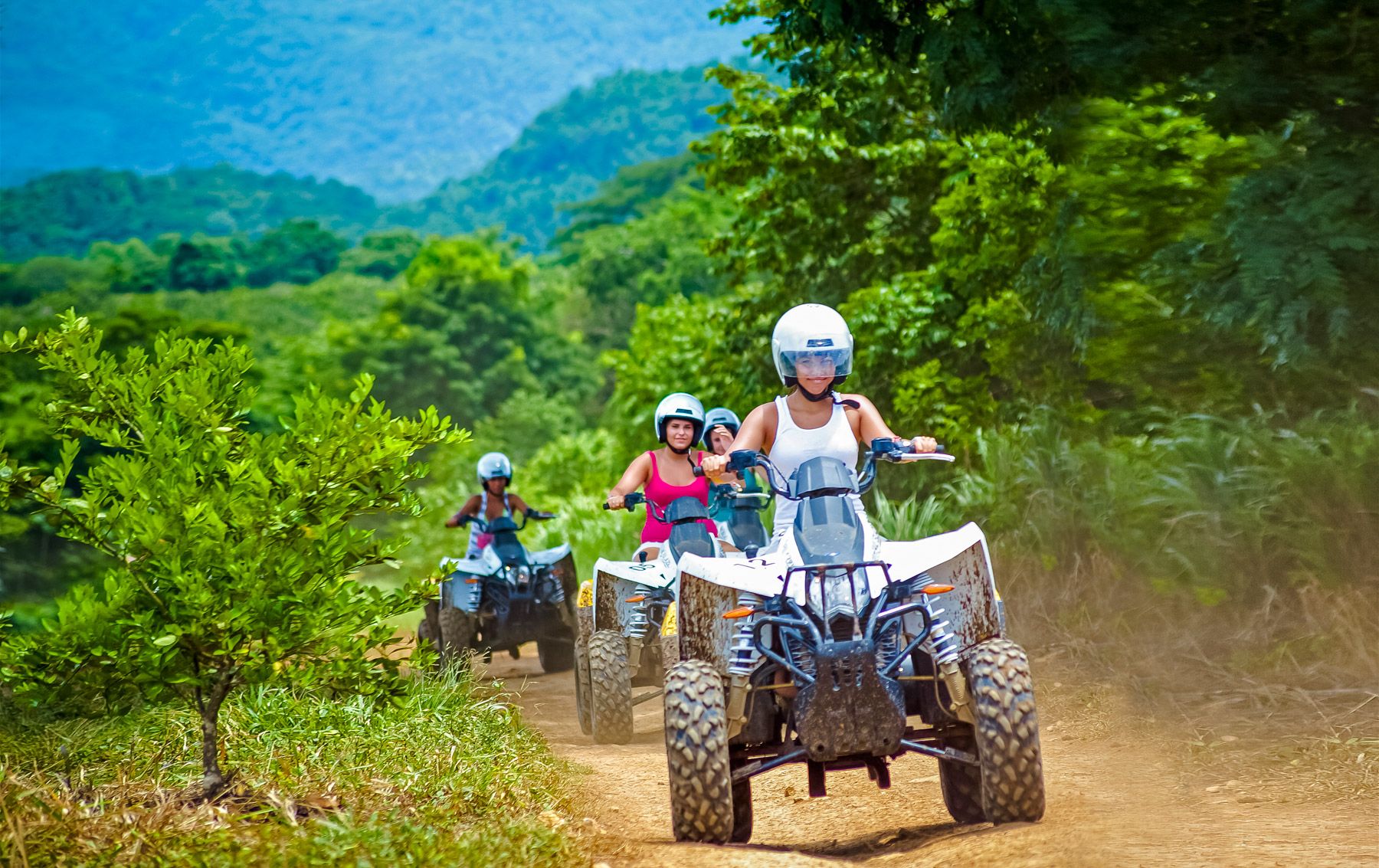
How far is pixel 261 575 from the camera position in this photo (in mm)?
5734

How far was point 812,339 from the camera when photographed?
20.3 feet

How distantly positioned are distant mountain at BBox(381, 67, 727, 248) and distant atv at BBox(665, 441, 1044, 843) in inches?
3558

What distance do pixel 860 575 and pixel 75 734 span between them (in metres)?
3.74

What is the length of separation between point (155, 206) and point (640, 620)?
79.2 meters

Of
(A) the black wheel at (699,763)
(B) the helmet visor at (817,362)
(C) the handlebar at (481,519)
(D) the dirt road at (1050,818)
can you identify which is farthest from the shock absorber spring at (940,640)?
(C) the handlebar at (481,519)

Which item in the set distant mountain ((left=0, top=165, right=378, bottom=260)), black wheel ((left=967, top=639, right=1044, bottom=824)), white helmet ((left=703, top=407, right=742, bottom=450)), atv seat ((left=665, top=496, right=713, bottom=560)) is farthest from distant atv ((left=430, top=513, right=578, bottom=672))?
distant mountain ((left=0, top=165, right=378, bottom=260))

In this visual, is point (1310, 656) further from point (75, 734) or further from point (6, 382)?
point (6, 382)

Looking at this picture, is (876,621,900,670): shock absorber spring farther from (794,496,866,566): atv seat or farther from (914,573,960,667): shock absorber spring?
(794,496,866,566): atv seat

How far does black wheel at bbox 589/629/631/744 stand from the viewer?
29.0ft

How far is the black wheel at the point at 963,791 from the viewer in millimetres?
6156

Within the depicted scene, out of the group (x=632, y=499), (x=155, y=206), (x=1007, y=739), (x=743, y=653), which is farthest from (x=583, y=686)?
(x=155, y=206)

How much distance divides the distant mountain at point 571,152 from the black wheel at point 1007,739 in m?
90.9

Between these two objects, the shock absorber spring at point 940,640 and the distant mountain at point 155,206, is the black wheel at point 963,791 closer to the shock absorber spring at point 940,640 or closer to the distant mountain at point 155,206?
the shock absorber spring at point 940,640

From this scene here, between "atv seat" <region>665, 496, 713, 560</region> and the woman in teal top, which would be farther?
the woman in teal top
